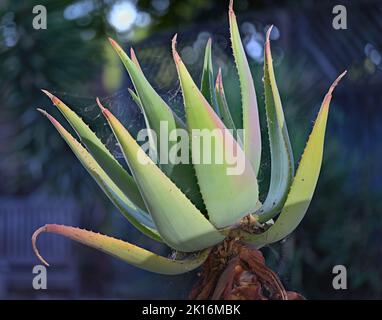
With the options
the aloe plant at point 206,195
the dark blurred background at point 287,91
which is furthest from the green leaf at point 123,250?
the dark blurred background at point 287,91

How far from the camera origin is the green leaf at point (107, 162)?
1.91 feet

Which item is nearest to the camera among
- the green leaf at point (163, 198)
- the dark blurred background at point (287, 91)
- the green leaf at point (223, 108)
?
the green leaf at point (163, 198)

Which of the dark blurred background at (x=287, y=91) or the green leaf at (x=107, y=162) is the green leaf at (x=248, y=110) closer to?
the green leaf at (x=107, y=162)

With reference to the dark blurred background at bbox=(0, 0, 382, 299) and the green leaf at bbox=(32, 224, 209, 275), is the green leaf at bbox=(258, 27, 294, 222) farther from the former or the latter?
the dark blurred background at bbox=(0, 0, 382, 299)

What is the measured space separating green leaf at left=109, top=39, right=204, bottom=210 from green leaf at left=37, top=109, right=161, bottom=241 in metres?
0.05

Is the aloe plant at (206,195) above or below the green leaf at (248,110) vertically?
below

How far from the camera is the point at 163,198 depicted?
489mm

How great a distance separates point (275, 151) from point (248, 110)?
4cm

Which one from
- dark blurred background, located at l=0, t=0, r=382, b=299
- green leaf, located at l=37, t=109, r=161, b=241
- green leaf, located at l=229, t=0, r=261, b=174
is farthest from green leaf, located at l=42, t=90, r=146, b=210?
dark blurred background, located at l=0, t=0, r=382, b=299

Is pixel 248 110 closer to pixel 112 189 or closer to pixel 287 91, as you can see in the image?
pixel 112 189

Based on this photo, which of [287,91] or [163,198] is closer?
[163,198]

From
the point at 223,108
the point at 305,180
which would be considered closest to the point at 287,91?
the point at 223,108
